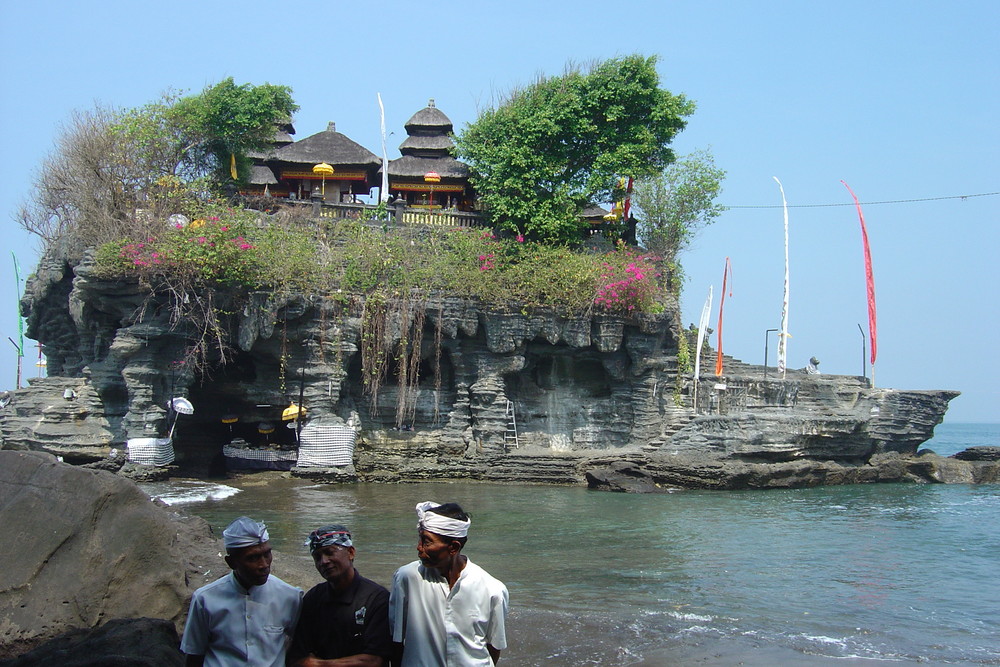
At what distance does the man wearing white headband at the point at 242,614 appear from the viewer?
4.58 m

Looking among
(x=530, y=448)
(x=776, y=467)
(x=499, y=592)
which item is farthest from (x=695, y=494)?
(x=499, y=592)

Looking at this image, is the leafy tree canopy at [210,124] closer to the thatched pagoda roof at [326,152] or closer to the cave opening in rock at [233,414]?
the thatched pagoda roof at [326,152]

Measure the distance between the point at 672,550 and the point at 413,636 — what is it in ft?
35.7

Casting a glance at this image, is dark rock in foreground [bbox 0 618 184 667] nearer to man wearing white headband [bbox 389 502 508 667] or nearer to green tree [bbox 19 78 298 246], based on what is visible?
man wearing white headband [bbox 389 502 508 667]

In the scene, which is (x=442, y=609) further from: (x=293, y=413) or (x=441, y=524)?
(x=293, y=413)

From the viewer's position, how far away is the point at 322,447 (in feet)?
72.9

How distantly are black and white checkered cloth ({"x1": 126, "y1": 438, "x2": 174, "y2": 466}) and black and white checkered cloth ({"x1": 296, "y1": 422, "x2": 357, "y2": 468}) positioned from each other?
320 cm

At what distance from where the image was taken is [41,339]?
85.3 feet

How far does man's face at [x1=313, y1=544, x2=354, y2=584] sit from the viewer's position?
467 cm

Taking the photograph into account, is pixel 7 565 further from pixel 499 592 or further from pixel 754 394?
pixel 754 394

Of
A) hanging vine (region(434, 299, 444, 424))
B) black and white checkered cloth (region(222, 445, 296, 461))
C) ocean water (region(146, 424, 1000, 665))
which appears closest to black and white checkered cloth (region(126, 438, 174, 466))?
ocean water (region(146, 424, 1000, 665))

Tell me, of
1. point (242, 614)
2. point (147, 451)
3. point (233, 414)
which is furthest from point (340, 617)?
point (233, 414)

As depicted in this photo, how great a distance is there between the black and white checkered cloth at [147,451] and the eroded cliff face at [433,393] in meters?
0.24

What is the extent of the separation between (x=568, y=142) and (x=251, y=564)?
77.1 feet
